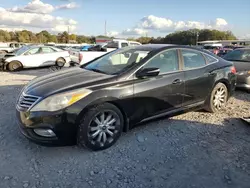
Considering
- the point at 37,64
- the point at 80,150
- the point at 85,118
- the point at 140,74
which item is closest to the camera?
the point at 85,118

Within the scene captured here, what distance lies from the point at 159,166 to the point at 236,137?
1.70 m

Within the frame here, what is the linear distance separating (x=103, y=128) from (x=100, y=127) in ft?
0.18

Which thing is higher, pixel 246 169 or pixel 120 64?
pixel 120 64

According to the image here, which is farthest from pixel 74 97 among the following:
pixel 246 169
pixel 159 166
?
pixel 246 169

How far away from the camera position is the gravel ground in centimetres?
288

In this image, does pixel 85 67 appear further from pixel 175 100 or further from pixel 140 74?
pixel 175 100

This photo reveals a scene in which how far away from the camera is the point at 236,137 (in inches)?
161

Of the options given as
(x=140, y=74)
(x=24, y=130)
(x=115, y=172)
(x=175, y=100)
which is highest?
(x=140, y=74)

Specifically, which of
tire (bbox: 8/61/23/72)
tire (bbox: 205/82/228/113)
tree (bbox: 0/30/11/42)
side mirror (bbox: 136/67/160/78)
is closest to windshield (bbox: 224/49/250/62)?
tire (bbox: 205/82/228/113)

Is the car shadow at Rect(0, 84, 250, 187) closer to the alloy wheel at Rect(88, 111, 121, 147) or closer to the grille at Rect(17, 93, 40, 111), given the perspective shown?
the alloy wheel at Rect(88, 111, 121, 147)

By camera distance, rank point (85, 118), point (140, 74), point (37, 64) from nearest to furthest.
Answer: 1. point (85, 118)
2. point (140, 74)
3. point (37, 64)

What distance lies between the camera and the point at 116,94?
358 cm

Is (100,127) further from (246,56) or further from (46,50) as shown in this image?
(46,50)

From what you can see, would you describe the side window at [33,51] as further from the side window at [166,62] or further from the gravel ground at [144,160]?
the side window at [166,62]
